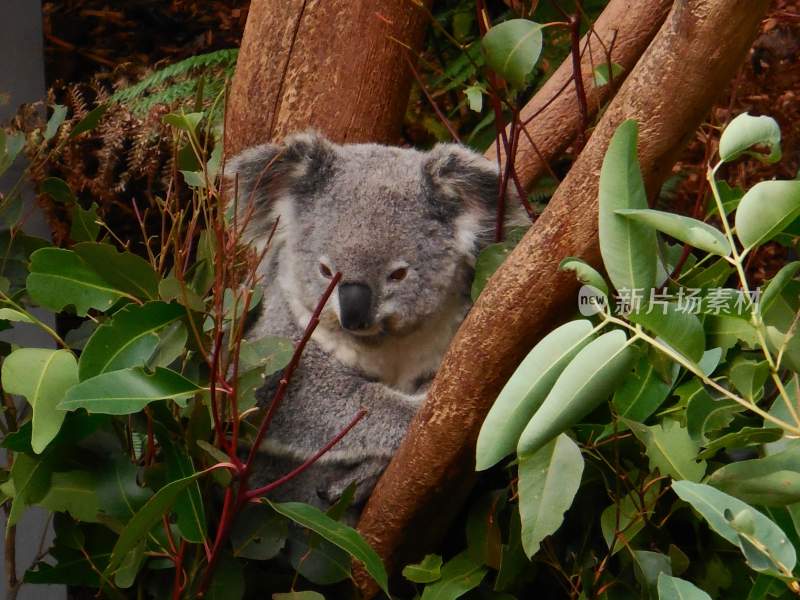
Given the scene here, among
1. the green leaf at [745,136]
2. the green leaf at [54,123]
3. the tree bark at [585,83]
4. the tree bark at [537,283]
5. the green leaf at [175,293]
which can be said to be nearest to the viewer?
the green leaf at [745,136]

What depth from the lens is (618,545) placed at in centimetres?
140

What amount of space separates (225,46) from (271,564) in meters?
2.31

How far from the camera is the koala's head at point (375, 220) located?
174 centimetres

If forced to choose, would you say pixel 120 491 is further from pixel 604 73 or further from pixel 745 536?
pixel 604 73

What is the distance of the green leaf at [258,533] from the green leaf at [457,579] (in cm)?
24

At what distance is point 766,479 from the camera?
1043mm

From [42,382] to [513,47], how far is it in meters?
0.81

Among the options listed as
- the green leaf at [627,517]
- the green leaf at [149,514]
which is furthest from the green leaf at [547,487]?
the green leaf at [149,514]

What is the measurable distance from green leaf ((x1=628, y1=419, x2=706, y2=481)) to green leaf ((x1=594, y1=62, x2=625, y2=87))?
739mm

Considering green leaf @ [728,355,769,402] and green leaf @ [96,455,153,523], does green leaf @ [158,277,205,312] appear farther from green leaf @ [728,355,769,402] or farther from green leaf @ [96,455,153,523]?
green leaf @ [728,355,769,402]

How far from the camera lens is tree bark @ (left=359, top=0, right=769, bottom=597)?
1.14 metres

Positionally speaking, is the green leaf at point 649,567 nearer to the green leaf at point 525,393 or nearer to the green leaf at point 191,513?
the green leaf at point 525,393

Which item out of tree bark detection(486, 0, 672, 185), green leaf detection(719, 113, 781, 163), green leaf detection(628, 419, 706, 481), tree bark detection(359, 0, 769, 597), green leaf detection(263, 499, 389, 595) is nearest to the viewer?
green leaf detection(719, 113, 781, 163)

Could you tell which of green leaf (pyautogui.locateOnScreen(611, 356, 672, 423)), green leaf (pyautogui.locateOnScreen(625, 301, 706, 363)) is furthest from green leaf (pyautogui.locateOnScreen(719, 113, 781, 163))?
green leaf (pyautogui.locateOnScreen(611, 356, 672, 423))
